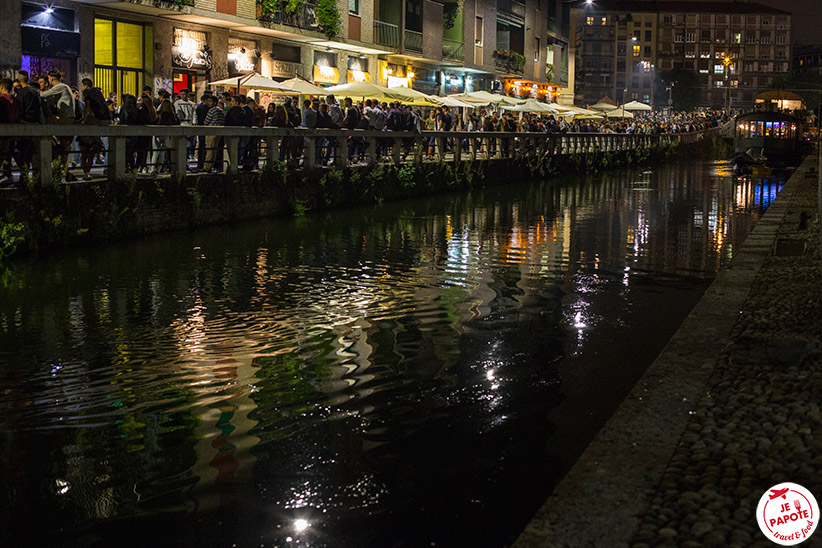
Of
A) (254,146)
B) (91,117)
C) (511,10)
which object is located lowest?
(254,146)

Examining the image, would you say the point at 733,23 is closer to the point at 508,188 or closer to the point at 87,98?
the point at 508,188

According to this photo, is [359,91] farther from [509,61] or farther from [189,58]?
[509,61]

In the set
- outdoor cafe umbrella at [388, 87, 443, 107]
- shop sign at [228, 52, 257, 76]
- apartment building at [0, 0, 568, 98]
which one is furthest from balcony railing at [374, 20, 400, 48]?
shop sign at [228, 52, 257, 76]

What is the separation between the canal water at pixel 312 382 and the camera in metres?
4.76

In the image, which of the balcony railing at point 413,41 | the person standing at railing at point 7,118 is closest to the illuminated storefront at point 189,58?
the balcony railing at point 413,41

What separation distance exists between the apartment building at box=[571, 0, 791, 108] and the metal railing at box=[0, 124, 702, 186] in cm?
14056

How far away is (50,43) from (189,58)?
5628 mm

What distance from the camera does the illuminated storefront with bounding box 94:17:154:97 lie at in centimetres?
2856

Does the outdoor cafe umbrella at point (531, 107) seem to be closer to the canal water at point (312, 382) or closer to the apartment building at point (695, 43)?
the canal water at point (312, 382)

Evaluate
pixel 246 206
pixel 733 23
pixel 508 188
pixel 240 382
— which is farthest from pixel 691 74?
pixel 240 382

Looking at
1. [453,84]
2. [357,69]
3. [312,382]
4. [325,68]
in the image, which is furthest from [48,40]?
[453,84]

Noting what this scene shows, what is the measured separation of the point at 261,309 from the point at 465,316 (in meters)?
1.90

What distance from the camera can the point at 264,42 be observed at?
35781 millimetres

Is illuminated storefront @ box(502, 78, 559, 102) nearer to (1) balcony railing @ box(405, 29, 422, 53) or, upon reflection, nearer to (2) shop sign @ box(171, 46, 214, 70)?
(1) balcony railing @ box(405, 29, 422, 53)
